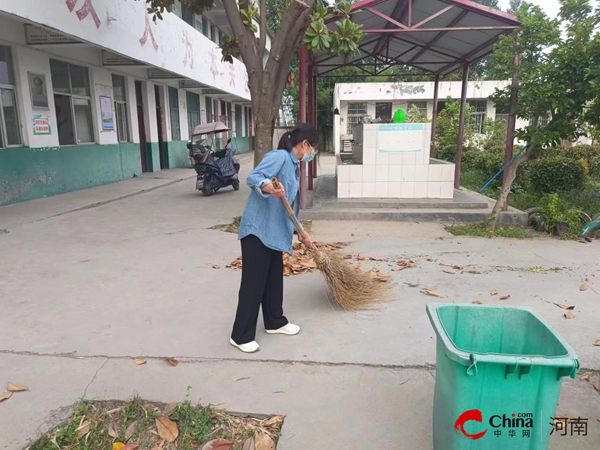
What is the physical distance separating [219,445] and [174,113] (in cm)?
1654

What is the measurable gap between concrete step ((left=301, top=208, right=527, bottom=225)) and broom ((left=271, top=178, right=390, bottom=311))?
140 inches

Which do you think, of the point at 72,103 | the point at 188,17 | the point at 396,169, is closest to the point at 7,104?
the point at 72,103

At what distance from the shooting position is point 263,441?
231 centimetres

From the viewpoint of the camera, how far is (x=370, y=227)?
723cm

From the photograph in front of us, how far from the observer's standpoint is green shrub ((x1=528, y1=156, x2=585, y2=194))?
9219mm

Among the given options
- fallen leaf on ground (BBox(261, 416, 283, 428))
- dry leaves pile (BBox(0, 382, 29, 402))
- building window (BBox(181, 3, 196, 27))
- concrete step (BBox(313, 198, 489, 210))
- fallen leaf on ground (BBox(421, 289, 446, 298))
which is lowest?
fallen leaf on ground (BBox(261, 416, 283, 428))

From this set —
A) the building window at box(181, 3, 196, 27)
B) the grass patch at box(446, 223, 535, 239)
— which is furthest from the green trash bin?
the building window at box(181, 3, 196, 27)

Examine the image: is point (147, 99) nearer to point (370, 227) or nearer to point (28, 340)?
point (370, 227)

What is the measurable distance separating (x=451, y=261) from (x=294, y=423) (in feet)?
11.6

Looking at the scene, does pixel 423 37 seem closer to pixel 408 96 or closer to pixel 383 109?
pixel 408 96

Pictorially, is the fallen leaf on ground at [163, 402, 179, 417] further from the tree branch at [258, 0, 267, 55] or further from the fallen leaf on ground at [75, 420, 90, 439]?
the tree branch at [258, 0, 267, 55]

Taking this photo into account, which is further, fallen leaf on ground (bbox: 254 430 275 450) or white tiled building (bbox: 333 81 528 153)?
white tiled building (bbox: 333 81 528 153)

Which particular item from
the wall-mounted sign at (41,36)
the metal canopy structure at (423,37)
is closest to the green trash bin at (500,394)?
the metal canopy structure at (423,37)

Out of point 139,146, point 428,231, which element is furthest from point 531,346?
point 139,146
